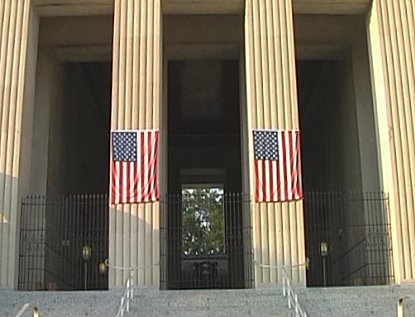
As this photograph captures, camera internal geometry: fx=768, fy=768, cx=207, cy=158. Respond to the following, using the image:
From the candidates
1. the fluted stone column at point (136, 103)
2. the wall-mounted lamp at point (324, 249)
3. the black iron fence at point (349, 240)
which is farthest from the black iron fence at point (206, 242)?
the black iron fence at point (349, 240)

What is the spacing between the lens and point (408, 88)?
63.3 feet

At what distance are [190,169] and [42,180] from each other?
44.7 ft

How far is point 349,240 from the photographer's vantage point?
77.0 feet

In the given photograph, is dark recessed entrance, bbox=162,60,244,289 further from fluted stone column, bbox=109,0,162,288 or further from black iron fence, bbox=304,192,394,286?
fluted stone column, bbox=109,0,162,288

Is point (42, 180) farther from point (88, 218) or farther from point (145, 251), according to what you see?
point (145, 251)

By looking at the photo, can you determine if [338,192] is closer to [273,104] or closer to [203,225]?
[273,104]

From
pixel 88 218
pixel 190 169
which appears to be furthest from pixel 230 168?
pixel 88 218

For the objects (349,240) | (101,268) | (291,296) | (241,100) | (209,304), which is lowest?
(209,304)

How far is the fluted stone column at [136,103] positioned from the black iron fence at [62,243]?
3.00 meters

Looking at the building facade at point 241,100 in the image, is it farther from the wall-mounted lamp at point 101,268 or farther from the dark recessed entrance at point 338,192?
the wall-mounted lamp at point 101,268

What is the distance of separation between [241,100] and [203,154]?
12525 millimetres

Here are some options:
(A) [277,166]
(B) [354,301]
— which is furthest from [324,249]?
(B) [354,301]

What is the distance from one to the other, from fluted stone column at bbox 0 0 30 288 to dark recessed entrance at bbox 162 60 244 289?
23.1 feet

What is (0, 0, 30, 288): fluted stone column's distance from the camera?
59.2 feet
